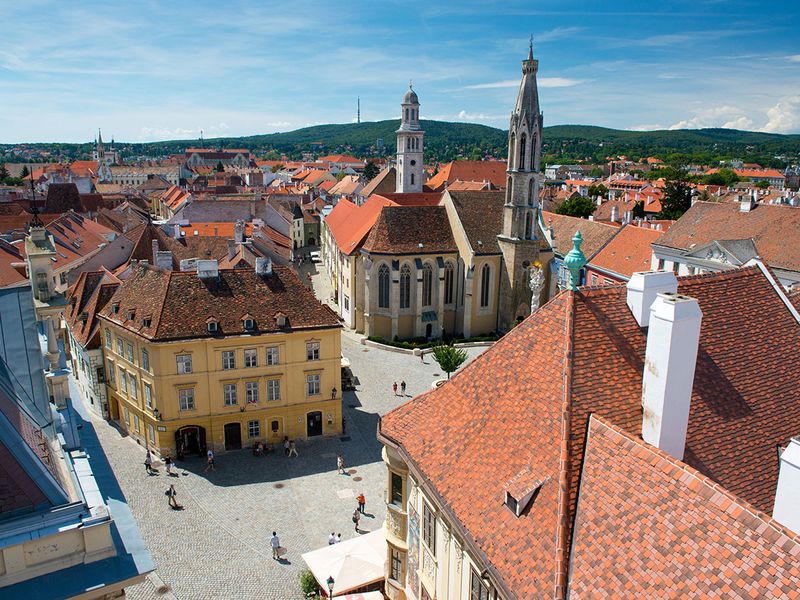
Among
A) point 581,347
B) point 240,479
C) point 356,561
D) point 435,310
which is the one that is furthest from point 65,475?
point 435,310

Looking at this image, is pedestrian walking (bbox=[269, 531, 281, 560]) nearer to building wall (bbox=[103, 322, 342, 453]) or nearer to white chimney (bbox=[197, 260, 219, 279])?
building wall (bbox=[103, 322, 342, 453])

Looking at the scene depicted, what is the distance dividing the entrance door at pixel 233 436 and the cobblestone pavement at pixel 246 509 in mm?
459

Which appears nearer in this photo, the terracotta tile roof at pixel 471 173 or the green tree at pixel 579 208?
the green tree at pixel 579 208

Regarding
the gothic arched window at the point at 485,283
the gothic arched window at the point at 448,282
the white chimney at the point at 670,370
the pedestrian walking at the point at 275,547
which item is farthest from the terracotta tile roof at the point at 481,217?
the white chimney at the point at 670,370

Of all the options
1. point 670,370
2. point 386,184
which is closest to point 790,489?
point 670,370

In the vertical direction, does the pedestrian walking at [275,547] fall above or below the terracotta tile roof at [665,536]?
below

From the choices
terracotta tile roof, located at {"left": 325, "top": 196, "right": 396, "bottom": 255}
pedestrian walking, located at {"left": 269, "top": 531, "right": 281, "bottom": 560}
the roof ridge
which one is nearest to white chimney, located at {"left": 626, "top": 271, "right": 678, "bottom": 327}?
the roof ridge

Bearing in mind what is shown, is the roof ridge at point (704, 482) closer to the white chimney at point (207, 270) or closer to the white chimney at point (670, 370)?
the white chimney at point (670, 370)

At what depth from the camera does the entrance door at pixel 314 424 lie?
34.3 meters

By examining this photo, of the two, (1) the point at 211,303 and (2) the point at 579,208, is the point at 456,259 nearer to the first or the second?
(1) the point at 211,303

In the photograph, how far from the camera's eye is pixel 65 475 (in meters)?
10.4

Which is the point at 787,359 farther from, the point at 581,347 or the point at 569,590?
the point at 569,590

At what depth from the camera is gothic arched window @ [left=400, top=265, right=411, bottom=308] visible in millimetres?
52844

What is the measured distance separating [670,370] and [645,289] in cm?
233
